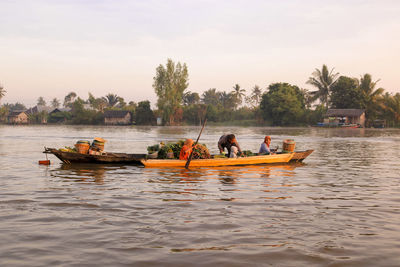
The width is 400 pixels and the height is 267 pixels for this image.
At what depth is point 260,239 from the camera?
5598mm

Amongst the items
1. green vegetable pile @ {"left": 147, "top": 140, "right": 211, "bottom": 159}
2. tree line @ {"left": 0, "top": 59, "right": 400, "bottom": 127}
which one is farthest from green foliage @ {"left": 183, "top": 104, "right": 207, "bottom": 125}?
green vegetable pile @ {"left": 147, "top": 140, "right": 211, "bottom": 159}

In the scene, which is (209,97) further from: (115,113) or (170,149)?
(170,149)

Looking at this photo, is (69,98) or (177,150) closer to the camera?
A: (177,150)

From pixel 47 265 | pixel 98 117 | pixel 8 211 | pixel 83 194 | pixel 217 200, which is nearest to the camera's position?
pixel 47 265

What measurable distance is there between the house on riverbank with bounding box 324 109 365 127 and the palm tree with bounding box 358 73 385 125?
2.29m

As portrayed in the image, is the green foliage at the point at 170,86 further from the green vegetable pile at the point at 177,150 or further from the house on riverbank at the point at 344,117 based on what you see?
the green vegetable pile at the point at 177,150

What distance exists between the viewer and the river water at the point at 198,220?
4.91 m

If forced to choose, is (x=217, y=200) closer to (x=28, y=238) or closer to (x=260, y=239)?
(x=260, y=239)

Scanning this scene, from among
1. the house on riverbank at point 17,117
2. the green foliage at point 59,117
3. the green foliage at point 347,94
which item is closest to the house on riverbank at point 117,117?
the green foliage at point 59,117

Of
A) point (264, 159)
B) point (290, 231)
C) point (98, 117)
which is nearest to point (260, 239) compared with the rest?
point (290, 231)

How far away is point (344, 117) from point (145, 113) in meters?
43.9

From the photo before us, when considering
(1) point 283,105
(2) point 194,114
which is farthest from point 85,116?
(1) point 283,105

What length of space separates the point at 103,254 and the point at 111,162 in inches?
395

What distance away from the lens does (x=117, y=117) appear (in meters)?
93.6
